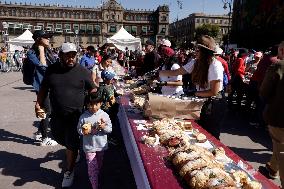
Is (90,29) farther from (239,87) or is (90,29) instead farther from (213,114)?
(213,114)

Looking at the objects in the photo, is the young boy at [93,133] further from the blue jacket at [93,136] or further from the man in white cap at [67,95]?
the man in white cap at [67,95]

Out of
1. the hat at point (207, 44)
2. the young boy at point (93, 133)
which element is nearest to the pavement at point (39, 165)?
the young boy at point (93, 133)

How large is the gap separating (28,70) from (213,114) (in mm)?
3722

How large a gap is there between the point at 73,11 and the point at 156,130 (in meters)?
122

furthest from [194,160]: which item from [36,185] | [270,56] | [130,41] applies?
[130,41]

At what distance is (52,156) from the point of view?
584 cm

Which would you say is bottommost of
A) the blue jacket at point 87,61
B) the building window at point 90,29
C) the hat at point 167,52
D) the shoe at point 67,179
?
the shoe at point 67,179

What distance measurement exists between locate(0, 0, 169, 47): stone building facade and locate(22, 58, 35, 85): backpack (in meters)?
110

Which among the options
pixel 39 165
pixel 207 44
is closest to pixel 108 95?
pixel 39 165

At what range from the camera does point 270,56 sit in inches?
286

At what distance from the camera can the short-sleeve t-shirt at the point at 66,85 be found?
14.3 feet

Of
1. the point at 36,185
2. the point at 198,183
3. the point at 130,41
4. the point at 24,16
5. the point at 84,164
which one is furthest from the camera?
the point at 24,16

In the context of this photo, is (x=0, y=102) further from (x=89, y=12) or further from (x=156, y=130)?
(x=89, y=12)

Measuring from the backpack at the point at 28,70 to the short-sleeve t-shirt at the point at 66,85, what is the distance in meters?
1.84
